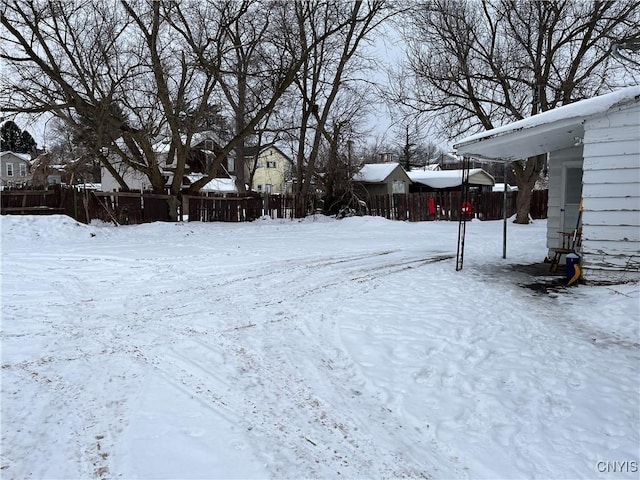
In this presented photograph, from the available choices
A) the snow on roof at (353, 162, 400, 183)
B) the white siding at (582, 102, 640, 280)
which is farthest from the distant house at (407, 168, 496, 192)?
the white siding at (582, 102, 640, 280)

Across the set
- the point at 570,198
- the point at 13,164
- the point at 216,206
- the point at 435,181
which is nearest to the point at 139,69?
the point at 216,206

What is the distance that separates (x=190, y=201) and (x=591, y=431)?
18.4 metres

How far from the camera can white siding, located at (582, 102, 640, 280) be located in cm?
668

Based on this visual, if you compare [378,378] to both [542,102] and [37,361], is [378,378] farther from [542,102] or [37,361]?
[542,102]

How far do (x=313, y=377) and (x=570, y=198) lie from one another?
8407mm

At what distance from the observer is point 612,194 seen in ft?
22.5

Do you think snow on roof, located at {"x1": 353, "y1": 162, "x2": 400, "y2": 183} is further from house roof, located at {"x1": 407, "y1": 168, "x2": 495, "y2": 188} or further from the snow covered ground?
the snow covered ground

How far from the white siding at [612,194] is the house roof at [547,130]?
23 centimetres

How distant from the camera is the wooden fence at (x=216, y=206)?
15.1 meters

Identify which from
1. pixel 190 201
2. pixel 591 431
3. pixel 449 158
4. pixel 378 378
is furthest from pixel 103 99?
pixel 449 158

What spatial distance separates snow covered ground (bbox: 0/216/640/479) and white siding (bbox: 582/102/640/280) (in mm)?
541

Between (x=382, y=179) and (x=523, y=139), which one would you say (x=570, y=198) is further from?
(x=382, y=179)

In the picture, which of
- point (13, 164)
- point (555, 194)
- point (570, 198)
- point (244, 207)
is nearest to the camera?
point (570, 198)

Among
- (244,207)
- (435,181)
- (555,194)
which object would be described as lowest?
(244,207)
